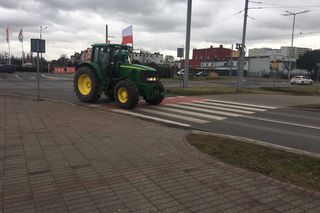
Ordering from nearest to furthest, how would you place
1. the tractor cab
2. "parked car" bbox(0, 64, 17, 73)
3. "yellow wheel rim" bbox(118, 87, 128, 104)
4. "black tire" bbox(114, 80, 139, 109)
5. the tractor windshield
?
"black tire" bbox(114, 80, 139, 109)
"yellow wheel rim" bbox(118, 87, 128, 104)
the tractor cab
the tractor windshield
"parked car" bbox(0, 64, 17, 73)

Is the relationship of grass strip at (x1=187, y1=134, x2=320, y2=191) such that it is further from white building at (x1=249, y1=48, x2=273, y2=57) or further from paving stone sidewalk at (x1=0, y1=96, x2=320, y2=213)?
white building at (x1=249, y1=48, x2=273, y2=57)

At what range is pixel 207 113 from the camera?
1495 cm

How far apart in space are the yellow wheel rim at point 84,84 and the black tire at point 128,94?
236 cm

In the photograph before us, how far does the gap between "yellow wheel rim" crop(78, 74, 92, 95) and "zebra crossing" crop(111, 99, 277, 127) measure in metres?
3.02

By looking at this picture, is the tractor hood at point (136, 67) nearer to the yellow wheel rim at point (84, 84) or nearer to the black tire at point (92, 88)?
the black tire at point (92, 88)

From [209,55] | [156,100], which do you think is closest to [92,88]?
[156,100]

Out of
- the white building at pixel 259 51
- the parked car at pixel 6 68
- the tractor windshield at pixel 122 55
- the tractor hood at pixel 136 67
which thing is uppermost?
the white building at pixel 259 51

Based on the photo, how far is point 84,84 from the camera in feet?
59.9

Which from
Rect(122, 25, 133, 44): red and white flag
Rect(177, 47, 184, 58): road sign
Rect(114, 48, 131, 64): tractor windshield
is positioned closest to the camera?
Rect(114, 48, 131, 64): tractor windshield

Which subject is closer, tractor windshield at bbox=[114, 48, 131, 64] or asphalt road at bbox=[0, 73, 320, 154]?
asphalt road at bbox=[0, 73, 320, 154]

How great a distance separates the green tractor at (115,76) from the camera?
54.1ft

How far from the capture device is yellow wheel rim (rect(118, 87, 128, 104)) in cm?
1584

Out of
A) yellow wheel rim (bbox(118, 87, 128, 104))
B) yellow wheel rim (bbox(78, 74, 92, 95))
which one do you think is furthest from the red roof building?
yellow wheel rim (bbox(118, 87, 128, 104))

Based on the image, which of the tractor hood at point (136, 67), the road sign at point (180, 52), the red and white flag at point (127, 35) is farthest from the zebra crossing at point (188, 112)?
the red and white flag at point (127, 35)
